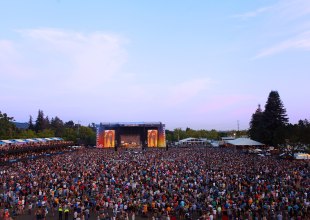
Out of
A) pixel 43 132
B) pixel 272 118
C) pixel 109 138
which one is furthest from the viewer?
pixel 43 132

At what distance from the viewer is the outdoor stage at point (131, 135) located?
73750 mm

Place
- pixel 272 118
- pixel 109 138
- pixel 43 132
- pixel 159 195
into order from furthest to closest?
1. pixel 43 132
2. pixel 109 138
3. pixel 272 118
4. pixel 159 195

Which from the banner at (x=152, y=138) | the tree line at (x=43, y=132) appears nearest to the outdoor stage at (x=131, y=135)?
the banner at (x=152, y=138)

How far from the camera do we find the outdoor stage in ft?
242

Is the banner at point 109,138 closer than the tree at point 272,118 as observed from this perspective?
No

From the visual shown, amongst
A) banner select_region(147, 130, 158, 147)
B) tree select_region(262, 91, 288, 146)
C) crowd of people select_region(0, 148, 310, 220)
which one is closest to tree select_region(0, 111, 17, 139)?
banner select_region(147, 130, 158, 147)

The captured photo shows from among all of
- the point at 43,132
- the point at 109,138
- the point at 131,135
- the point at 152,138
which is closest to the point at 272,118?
the point at 152,138

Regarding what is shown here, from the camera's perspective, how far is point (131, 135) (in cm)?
7938

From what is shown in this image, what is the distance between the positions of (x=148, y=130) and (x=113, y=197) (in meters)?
55.4

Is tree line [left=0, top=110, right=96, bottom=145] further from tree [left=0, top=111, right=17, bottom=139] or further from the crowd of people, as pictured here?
the crowd of people

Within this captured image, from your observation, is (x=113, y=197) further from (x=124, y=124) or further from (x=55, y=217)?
(x=124, y=124)

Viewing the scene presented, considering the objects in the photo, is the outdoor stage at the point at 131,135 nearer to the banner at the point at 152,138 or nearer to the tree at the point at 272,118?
the banner at the point at 152,138

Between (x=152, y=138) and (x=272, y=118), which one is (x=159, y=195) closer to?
(x=272, y=118)

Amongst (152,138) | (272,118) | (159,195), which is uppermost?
(272,118)
